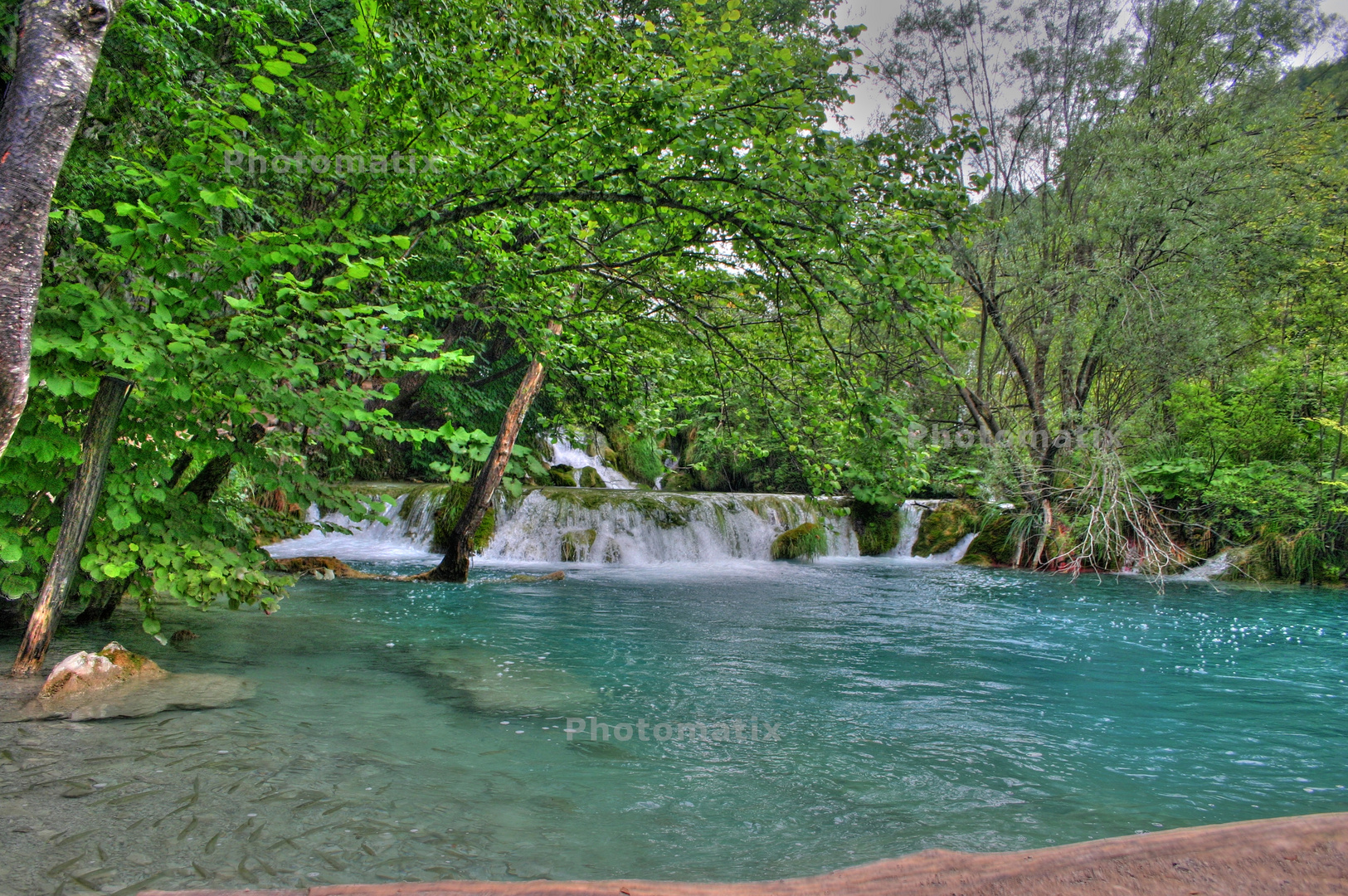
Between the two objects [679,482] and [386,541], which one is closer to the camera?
[386,541]

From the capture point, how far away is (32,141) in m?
2.48

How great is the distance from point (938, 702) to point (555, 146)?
4764mm

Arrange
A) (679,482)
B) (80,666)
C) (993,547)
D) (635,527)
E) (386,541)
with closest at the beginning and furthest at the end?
1. (80,666)
2. (386,541)
3. (635,527)
4. (993,547)
5. (679,482)

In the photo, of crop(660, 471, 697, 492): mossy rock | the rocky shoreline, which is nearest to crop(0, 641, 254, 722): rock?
the rocky shoreline

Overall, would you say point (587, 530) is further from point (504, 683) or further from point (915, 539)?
point (504, 683)

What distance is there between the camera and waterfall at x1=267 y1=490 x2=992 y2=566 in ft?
49.7

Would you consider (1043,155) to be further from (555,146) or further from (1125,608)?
(555,146)

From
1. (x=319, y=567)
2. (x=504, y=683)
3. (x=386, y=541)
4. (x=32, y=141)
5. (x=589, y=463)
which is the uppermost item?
(x=589, y=463)

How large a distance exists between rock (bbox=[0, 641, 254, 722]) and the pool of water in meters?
0.19

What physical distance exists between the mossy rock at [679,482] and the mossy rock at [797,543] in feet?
22.5

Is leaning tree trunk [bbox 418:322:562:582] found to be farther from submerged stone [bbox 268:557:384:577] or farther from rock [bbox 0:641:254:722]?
rock [bbox 0:641:254:722]

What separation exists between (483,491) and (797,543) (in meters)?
8.96

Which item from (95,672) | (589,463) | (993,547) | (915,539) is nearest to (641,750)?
(95,672)

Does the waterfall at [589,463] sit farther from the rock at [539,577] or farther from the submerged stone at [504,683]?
the submerged stone at [504,683]
